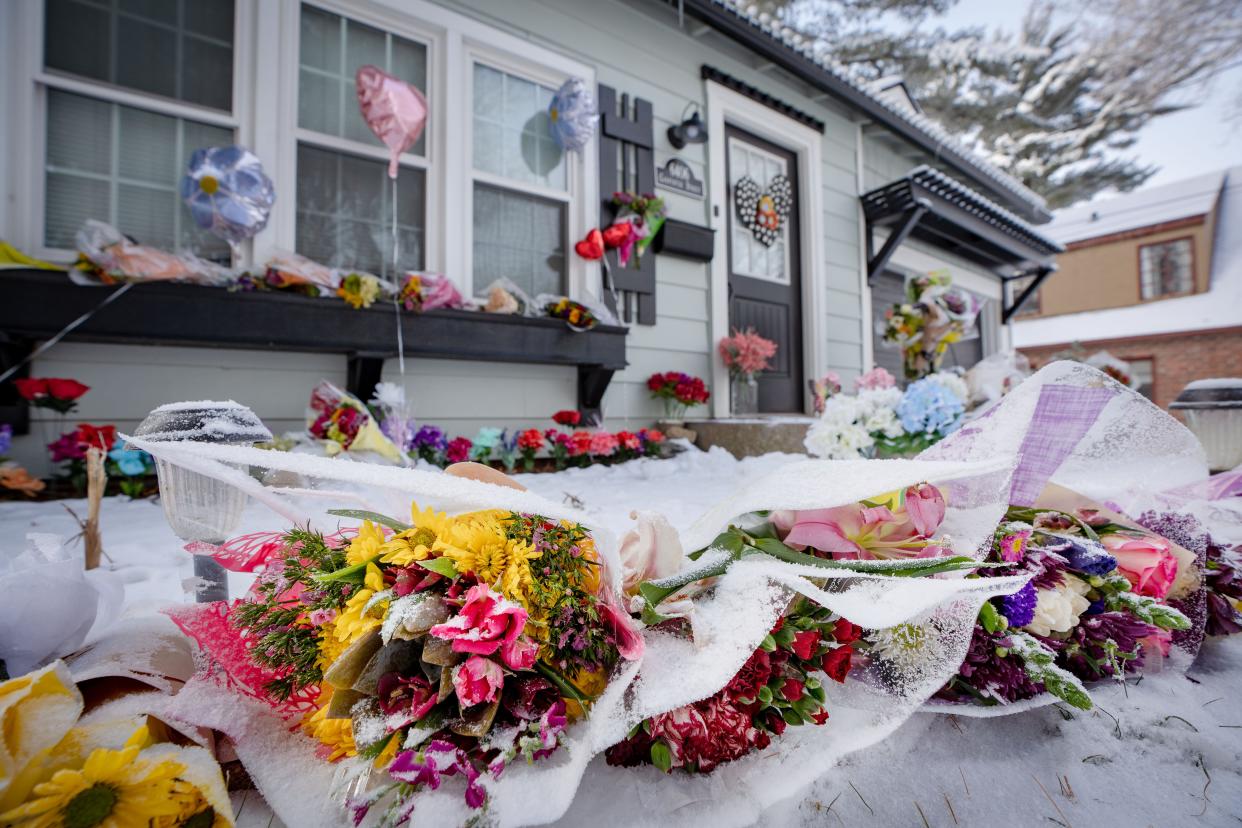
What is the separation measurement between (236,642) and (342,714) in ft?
0.58

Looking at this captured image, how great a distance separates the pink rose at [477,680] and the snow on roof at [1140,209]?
54.1 feet

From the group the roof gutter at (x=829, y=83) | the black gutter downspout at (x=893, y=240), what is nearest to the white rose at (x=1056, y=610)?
the roof gutter at (x=829, y=83)

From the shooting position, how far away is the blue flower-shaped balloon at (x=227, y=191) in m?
2.32

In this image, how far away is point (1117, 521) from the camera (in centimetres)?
82

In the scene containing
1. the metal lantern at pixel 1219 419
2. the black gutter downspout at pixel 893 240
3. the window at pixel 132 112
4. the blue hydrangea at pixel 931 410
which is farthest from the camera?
the black gutter downspout at pixel 893 240

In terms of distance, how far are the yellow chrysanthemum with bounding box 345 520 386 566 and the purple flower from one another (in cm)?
70

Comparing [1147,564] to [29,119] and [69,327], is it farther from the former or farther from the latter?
[29,119]

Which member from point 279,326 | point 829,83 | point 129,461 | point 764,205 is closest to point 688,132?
point 764,205

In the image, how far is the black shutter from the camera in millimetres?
3629

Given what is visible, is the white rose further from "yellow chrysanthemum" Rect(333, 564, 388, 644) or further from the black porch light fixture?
the black porch light fixture

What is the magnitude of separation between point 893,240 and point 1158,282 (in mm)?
11744

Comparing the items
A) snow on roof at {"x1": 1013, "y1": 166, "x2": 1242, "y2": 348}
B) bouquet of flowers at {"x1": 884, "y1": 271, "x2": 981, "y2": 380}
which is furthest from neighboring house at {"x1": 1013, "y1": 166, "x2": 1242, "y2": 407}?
bouquet of flowers at {"x1": 884, "y1": 271, "x2": 981, "y2": 380}

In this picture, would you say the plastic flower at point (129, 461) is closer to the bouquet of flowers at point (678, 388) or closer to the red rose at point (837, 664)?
the red rose at point (837, 664)

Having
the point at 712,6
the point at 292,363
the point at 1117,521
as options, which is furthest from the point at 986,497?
the point at 712,6
